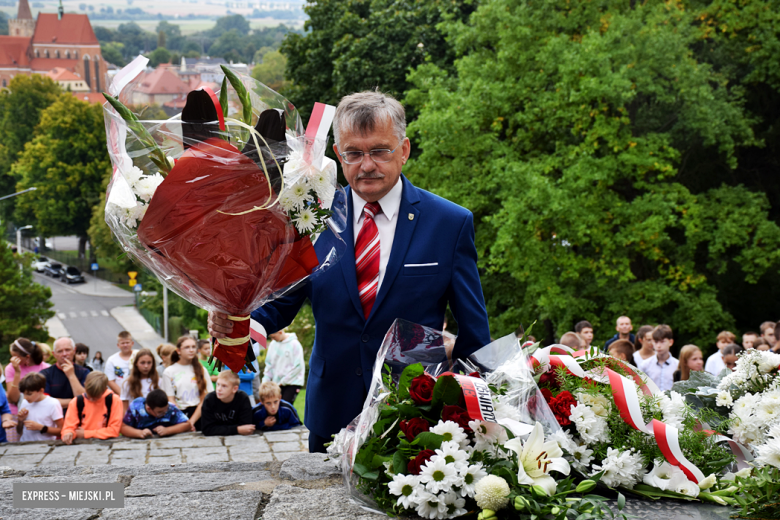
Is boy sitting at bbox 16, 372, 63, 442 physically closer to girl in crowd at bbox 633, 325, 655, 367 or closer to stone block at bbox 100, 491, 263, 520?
stone block at bbox 100, 491, 263, 520

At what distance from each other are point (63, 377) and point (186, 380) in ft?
4.65

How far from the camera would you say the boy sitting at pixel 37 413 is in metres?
8.18

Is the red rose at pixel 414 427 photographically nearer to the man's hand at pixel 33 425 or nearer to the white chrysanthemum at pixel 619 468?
the white chrysanthemum at pixel 619 468

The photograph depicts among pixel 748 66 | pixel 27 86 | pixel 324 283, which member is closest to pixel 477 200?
pixel 748 66

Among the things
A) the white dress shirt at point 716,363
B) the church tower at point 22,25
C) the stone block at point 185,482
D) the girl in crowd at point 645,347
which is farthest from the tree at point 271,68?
the stone block at point 185,482

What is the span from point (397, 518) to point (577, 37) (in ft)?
54.5

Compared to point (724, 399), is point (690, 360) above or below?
below

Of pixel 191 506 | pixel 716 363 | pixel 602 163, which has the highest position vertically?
pixel 602 163

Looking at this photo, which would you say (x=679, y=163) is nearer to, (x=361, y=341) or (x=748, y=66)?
(x=748, y=66)

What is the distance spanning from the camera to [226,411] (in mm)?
8508

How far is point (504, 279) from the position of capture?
1938 cm

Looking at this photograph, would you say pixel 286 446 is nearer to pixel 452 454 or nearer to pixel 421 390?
pixel 421 390

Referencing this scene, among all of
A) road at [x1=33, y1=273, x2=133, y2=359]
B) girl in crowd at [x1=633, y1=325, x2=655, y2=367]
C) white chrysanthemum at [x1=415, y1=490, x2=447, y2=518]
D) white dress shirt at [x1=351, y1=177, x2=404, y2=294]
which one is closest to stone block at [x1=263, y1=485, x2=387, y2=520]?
white chrysanthemum at [x1=415, y1=490, x2=447, y2=518]

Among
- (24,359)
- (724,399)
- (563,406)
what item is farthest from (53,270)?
(563,406)
